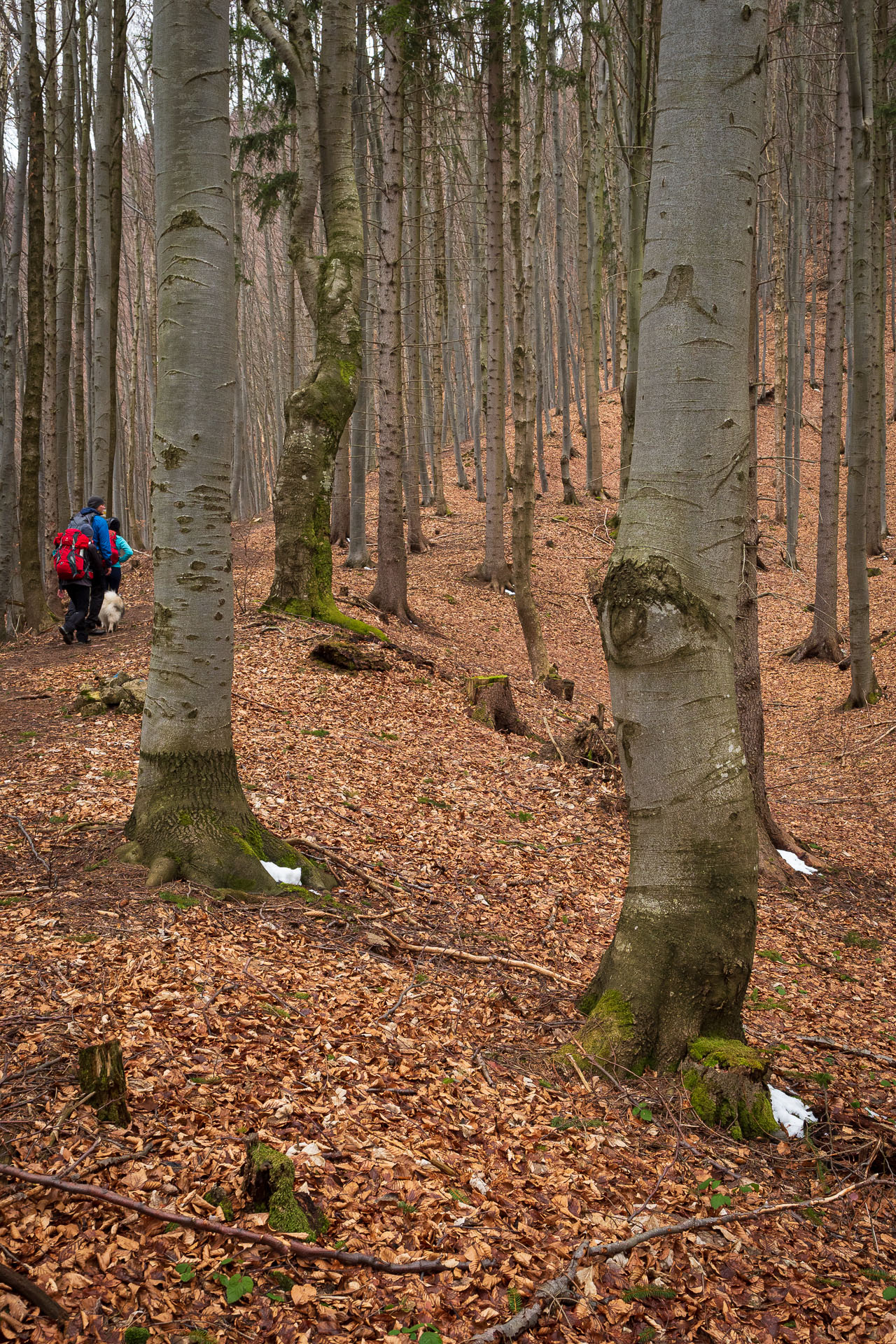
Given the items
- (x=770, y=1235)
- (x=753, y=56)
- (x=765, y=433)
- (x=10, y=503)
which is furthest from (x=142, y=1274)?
(x=765, y=433)

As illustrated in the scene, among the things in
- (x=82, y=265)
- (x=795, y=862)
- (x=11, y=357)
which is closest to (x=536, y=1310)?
(x=795, y=862)

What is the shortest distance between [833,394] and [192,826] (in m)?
11.9

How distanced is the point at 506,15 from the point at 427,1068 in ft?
41.4

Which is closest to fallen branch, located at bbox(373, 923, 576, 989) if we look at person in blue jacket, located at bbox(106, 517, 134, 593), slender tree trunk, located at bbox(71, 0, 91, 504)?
person in blue jacket, located at bbox(106, 517, 134, 593)

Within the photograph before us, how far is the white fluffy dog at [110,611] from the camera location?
10688 mm

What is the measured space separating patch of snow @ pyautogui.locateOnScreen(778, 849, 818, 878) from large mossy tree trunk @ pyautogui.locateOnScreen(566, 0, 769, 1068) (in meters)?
3.67

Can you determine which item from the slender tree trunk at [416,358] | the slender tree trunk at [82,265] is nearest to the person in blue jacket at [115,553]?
the slender tree trunk at [82,265]

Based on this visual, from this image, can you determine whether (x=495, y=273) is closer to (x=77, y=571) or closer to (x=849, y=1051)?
(x=77, y=571)

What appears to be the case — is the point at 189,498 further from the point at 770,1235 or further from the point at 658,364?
the point at 770,1235

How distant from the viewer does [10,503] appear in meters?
11.6

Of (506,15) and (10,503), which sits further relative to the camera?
(10,503)

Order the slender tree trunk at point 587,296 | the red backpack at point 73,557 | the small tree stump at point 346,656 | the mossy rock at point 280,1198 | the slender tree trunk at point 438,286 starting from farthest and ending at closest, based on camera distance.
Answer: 1. the slender tree trunk at point 587,296
2. the slender tree trunk at point 438,286
3. the red backpack at point 73,557
4. the small tree stump at point 346,656
5. the mossy rock at point 280,1198

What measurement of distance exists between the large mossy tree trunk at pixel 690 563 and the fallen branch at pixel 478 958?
35.3 inches

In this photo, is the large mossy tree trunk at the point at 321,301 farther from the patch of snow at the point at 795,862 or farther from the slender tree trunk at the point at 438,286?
the patch of snow at the point at 795,862
